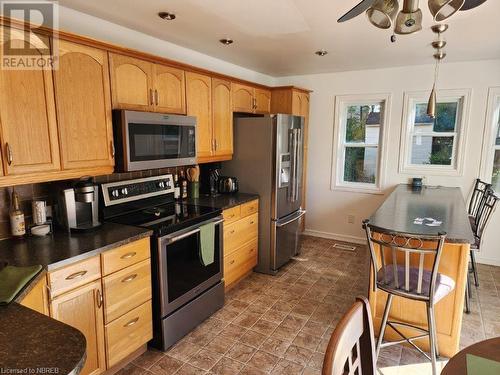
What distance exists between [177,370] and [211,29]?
258 cm

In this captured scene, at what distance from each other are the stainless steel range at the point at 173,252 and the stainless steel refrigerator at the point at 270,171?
33.4 inches

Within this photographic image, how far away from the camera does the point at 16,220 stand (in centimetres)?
193

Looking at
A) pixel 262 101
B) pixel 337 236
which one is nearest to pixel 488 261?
pixel 337 236

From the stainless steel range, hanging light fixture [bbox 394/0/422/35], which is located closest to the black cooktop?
the stainless steel range

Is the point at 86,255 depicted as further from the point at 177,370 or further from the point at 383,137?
the point at 383,137

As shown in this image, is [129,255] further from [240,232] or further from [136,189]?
[240,232]

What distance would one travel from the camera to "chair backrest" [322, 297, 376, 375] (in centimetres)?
87

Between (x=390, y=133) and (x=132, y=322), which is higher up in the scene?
(x=390, y=133)

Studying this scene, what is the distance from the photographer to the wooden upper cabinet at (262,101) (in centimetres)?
391

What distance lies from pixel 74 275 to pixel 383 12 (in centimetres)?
200

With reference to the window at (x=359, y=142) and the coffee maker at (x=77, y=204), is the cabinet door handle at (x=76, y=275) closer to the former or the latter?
the coffee maker at (x=77, y=204)

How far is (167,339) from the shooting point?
231 centimetres

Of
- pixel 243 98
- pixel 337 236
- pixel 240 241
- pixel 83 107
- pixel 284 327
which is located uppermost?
pixel 243 98

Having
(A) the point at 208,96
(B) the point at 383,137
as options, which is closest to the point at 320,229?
(B) the point at 383,137
